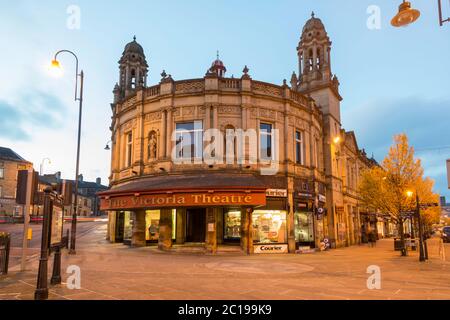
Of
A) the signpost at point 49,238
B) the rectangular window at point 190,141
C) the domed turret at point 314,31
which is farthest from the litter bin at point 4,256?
the domed turret at point 314,31

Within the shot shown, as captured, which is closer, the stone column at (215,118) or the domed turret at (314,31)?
the stone column at (215,118)

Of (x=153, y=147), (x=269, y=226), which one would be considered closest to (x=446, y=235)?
(x=269, y=226)

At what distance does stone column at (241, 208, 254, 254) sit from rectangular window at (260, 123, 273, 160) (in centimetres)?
400

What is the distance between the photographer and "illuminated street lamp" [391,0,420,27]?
7.88 m

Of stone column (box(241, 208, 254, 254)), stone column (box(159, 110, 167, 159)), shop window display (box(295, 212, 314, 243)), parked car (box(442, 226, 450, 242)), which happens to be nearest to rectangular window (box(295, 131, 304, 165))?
shop window display (box(295, 212, 314, 243))

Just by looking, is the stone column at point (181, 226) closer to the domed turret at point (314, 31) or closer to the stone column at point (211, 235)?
the stone column at point (211, 235)

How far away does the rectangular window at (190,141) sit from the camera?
2064cm

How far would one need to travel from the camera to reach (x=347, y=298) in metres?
7.77

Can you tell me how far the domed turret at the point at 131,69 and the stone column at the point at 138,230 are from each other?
12.9 metres

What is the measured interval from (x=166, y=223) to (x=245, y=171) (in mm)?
5597

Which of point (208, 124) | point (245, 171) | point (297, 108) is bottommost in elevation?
point (245, 171)

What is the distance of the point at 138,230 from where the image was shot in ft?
70.5
